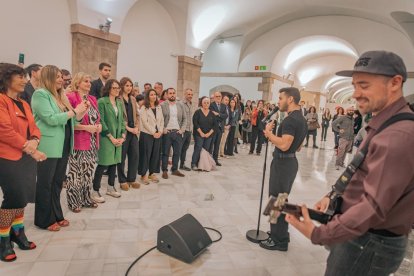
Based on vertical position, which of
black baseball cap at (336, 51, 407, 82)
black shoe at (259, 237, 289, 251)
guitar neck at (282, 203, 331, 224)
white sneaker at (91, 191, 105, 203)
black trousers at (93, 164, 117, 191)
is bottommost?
black shoe at (259, 237, 289, 251)

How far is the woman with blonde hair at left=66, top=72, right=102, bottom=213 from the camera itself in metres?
3.43

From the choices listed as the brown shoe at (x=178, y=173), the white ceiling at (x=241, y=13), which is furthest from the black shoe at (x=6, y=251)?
the white ceiling at (x=241, y=13)

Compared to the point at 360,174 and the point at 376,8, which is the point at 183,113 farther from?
the point at 376,8

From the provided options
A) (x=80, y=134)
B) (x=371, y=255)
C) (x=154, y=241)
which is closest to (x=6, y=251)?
(x=154, y=241)

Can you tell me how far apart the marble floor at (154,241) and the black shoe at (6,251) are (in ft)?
0.15

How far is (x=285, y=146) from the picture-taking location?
2723 millimetres

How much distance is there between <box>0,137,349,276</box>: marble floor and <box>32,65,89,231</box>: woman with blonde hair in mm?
208

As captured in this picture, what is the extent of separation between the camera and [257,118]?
8992 millimetres

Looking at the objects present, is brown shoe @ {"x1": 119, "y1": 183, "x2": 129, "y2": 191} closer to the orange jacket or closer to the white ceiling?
the orange jacket

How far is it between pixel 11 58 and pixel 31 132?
3.65m

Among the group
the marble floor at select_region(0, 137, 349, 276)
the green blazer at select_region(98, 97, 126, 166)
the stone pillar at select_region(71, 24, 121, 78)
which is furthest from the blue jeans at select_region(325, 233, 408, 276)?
the stone pillar at select_region(71, 24, 121, 78)

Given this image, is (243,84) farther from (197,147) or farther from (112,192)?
(112,192)

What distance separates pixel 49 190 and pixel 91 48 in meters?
4.61

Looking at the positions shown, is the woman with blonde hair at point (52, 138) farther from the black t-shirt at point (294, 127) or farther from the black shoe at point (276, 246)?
the black shoe at point (276, 246)
